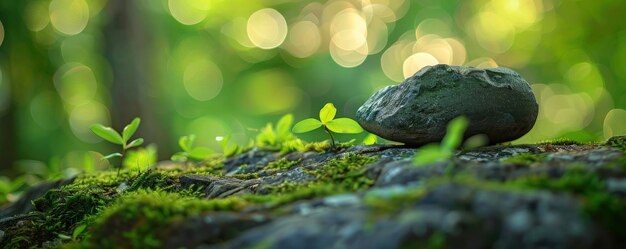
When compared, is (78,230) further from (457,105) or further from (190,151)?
(457,105)

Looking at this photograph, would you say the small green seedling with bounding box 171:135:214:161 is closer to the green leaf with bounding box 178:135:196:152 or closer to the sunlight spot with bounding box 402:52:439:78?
the green leaf with bounding box 178:135:196:152

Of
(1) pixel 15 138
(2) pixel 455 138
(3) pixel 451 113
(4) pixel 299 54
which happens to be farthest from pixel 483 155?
(4) pixel 299 54

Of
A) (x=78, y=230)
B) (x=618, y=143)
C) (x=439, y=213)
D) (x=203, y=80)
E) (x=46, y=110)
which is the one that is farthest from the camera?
(x=203, y=80)

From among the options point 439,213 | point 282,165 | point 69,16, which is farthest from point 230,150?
point 69,16

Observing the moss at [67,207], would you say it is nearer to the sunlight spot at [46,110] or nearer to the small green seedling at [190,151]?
the small green seedling at [190,151]

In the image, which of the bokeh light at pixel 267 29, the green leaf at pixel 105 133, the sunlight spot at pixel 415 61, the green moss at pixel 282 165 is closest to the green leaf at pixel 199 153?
the green leaf at pixel 105 133
